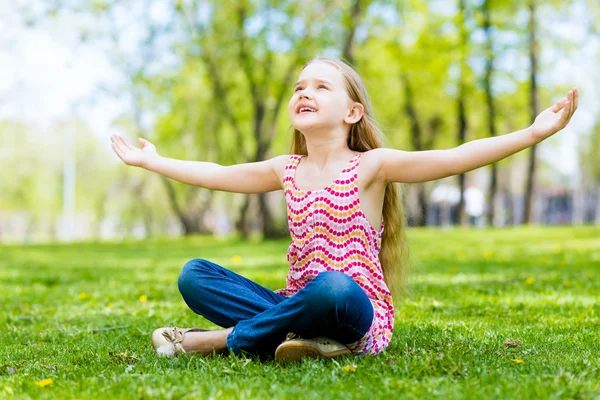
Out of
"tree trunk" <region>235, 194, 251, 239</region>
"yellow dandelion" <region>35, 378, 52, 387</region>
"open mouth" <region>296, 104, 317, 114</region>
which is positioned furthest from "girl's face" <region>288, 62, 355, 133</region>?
"tree trunk" <region>235, 194, 251, 239</region>

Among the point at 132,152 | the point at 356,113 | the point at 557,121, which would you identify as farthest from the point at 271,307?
the point at 557,121

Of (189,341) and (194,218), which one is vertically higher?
(189,341)

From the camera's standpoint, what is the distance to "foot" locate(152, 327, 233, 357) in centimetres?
358

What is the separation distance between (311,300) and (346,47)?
18144mm

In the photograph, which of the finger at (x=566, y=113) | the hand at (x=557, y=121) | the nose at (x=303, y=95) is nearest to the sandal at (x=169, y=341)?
the nose at (x=303, y=95)

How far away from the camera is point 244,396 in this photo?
2645mm

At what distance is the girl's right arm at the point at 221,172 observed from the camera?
408 centimetres

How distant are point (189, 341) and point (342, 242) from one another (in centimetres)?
96

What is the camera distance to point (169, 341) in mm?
3715

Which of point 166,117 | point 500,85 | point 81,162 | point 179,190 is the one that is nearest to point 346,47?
point 500,85

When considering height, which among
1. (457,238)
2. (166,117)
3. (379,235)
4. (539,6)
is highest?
(539,6)

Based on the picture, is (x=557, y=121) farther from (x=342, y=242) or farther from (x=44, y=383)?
(x=44, y=383)

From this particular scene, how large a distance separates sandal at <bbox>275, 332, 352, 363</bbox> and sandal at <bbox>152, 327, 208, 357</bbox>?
1.93 ft

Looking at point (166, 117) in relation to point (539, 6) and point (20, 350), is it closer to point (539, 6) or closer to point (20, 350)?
point (539, 6)
